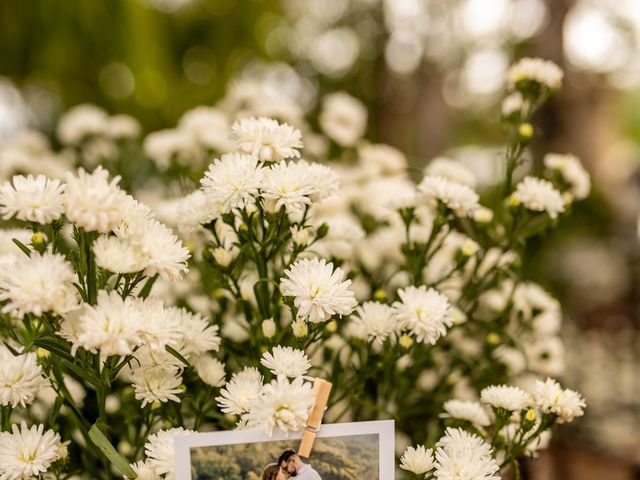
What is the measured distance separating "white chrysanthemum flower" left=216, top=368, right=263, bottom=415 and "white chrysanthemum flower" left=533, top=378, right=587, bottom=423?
0.23 m

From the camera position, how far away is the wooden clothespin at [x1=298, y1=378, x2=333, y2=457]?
17.4 inches

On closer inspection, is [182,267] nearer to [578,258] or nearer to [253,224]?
[253,224]

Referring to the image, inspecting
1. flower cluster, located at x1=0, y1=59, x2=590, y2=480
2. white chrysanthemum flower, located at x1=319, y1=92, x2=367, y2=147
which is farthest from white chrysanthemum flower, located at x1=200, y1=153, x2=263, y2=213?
white chrysanthemum flower, located at x1=319, y1=92, x2=367, y2=147

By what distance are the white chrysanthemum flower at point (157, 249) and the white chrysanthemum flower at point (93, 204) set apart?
40 millimetres

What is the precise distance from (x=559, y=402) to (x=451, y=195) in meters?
0.21

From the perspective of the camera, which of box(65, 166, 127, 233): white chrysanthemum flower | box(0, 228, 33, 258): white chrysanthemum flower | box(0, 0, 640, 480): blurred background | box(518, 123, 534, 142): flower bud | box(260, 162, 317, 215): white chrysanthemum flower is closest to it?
box(65, 166, 127, 233): white chrysanthemum flower

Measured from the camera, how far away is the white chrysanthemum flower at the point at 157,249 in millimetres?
441

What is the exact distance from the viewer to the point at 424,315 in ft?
1.69

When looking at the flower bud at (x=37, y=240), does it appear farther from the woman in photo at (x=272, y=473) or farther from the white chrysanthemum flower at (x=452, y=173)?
the white chrysanthemum flower at (x=452, y=173)

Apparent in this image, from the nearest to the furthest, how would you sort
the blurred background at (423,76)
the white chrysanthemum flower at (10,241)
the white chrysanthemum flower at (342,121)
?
the white chrysanthemum flower at (10,241), the white chrysanthemum flower at (342,121), the blurred background at (423,76)

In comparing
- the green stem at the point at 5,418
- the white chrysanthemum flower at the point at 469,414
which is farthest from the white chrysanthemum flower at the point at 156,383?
the white chrysanthemum flower at the point at 469,414

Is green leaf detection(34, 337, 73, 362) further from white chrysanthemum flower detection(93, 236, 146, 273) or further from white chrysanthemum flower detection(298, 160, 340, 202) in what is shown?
white chrysanthemum flower detection(298, 160, 340, 202)

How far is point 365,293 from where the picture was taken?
2.51ft

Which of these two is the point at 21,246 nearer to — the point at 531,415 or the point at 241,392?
the point at 241,392
